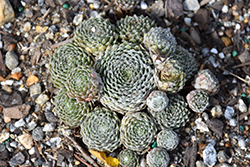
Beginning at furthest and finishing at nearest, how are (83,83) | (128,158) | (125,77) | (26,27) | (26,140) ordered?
(26,27) → (26,140) → (128,158) → (125,77) → (83,83)

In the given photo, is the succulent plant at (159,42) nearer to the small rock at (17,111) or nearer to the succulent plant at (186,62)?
the succulent plant at (186,62)

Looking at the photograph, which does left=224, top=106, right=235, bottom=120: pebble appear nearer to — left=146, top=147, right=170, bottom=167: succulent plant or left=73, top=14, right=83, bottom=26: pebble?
left=146, top=147, right=170, bottom=167: succulent plant

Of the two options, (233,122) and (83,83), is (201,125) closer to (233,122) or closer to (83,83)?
(233,122)

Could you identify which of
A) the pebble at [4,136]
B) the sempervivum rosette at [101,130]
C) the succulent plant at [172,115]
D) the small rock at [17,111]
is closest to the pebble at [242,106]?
the succulent plant at [172,115]

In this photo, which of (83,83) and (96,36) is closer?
(83,83)

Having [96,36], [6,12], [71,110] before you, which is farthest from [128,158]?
[6,12]
